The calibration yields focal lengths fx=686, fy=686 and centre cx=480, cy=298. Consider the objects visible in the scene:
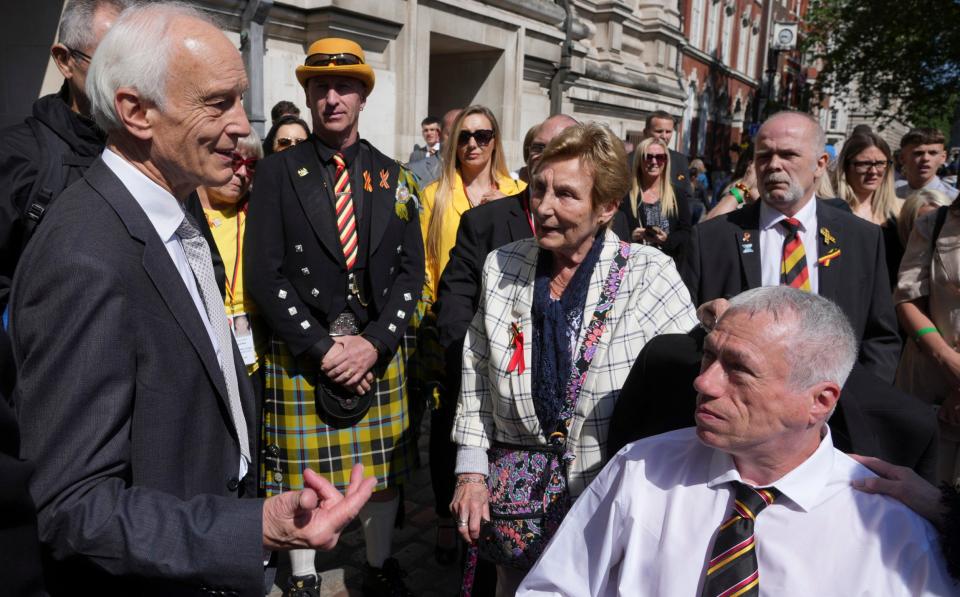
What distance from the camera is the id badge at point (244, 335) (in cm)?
295

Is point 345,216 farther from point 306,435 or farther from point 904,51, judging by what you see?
point 904,51

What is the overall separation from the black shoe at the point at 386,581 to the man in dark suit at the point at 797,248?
1.84 metres

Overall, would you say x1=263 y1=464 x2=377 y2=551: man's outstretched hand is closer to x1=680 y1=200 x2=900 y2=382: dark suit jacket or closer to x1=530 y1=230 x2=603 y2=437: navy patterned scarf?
x1=530 y1=230 x2=603 y2=437: navy patterned scarf

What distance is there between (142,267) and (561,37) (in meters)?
11.3

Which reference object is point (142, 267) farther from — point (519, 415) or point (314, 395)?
point (314, 395)

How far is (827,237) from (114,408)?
2.67 metres

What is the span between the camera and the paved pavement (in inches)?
130

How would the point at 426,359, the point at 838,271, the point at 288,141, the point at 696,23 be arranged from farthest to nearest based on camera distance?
the point at 696,23 < the point at 288,141 < the point at 426,359 < the point at 838,271

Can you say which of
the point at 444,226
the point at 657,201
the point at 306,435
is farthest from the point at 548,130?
the point at 306,435

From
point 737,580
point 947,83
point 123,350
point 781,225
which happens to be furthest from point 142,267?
point 947,83

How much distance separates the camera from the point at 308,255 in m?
2.96

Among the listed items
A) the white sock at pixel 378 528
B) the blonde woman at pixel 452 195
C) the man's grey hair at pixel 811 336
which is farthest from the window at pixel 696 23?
the man's grey hair at pixel 811 336

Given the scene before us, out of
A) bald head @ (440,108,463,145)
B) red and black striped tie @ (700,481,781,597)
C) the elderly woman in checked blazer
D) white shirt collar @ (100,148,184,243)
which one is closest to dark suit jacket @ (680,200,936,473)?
the elderly woman in checked blazer

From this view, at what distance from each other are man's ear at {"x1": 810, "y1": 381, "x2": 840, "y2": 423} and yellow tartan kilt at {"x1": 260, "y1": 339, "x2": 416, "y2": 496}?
1.92 metres
